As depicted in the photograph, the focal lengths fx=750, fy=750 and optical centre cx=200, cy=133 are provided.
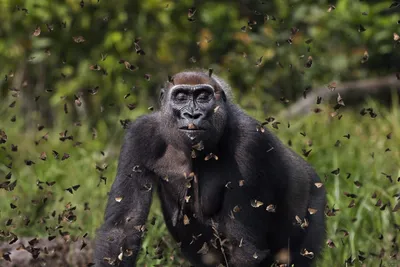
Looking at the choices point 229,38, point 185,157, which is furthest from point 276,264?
point 229,38

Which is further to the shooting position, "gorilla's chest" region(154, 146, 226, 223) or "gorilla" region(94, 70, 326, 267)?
"gorilla's chest" region(154, 146, 226, 223)

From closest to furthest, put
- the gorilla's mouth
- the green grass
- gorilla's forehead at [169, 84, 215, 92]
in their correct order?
the gorilla's mouth → gorilla's forehead at [169, 84, 215, 92] → the green grass

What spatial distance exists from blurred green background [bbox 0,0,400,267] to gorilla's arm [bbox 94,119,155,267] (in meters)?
2.21

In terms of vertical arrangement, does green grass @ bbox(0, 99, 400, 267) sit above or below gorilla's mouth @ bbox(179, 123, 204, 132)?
below

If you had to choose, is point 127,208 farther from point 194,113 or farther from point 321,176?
point 321,176

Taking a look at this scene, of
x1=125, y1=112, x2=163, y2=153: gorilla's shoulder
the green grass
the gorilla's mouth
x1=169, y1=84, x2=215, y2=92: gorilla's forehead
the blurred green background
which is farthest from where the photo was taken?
the blurred green background

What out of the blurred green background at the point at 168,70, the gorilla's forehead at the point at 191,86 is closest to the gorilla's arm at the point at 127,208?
the gorilla's forehead at the point at 191,86

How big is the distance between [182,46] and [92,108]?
5.45ft

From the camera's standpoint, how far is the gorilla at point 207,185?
15.9ft

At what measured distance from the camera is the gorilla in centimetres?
485

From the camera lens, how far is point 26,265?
610cm

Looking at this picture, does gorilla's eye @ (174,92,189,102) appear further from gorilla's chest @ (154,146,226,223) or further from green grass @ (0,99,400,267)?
green grass @ (0,99,400,267)

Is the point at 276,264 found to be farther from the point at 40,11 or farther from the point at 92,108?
the point at 92,108

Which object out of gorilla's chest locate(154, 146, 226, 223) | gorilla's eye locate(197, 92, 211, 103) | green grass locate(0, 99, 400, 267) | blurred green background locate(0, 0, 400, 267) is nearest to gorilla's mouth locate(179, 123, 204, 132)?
gorilla's eye locate(197, 92, 211, 103)
